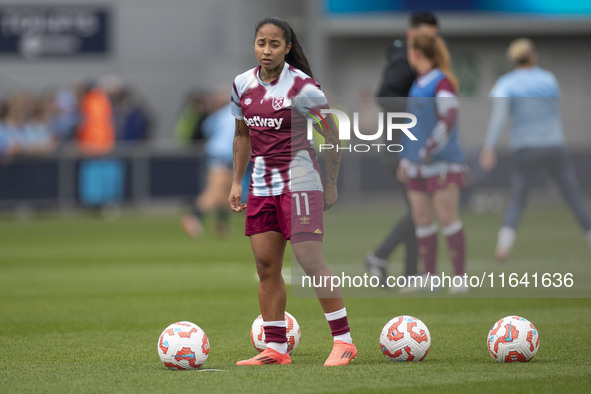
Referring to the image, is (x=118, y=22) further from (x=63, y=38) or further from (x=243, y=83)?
(x=243, y=83)

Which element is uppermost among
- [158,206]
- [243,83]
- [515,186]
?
[243,83]

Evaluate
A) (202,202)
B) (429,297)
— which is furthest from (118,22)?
(429,297)

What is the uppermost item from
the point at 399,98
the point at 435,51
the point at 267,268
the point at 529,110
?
the point at 435,51

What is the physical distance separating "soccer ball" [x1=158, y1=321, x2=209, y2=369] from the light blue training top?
21.3ft

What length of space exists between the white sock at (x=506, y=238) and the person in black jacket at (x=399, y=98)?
1652mm

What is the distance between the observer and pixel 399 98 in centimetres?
1102

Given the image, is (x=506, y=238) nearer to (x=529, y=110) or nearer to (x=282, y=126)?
(x=529, y=110)

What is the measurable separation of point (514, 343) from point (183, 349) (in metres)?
1.98

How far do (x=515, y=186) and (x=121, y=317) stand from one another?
16.6 ft

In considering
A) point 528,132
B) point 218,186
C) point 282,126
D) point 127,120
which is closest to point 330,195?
point 282,126

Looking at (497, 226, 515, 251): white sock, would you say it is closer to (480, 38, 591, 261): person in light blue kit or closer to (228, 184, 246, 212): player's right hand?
(480, 38, 591, 261): person in light blue kit

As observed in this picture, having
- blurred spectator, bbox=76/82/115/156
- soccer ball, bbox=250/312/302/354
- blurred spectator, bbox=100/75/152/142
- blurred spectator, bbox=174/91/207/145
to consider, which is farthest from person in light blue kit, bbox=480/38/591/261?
blurred spectator, bbox=100/75/152/142

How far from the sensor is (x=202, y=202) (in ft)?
60.6

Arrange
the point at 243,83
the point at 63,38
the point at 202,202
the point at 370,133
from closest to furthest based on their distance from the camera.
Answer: the point at 243,83 → the point at 370,133 → the point at 202,202 → the point at 63,38
